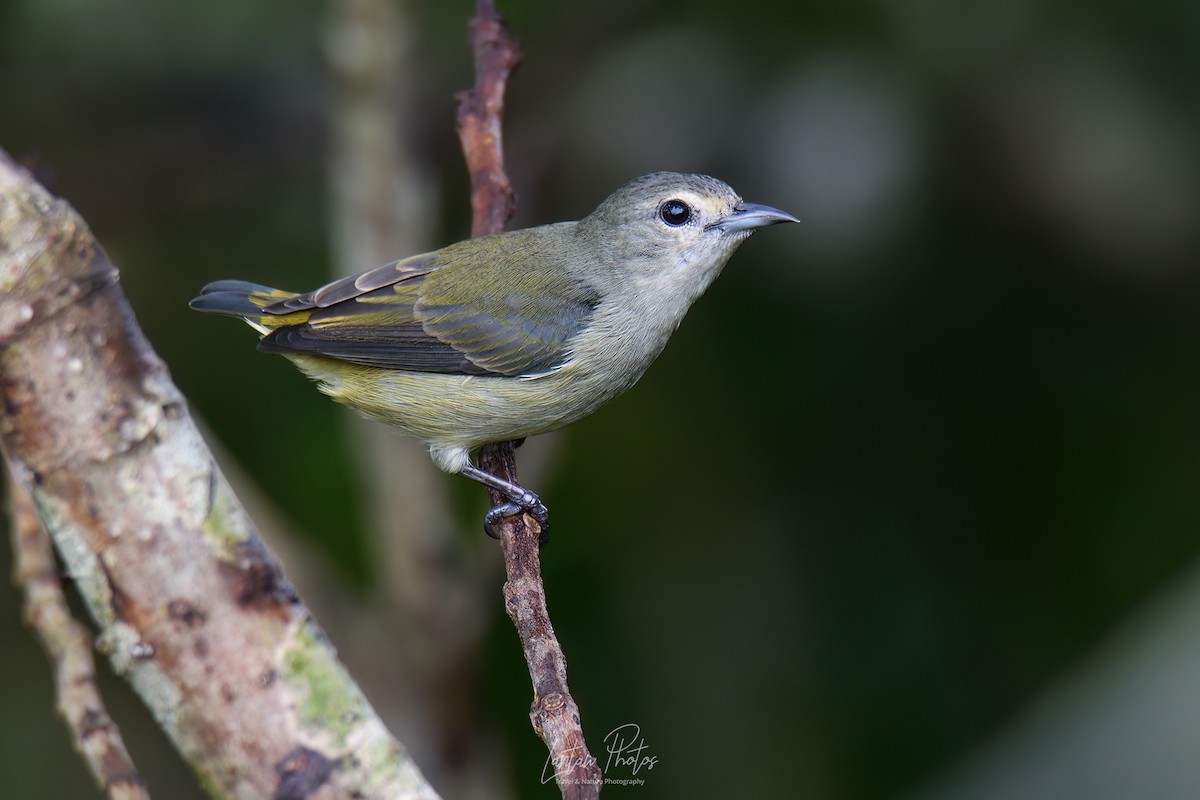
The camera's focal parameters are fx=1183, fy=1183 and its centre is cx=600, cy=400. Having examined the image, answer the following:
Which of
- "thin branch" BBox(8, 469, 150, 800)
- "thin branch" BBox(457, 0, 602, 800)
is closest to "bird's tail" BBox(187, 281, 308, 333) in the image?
"thin branch" BBox(457, 0, 602, 800)

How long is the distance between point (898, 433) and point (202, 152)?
3663 millimetres

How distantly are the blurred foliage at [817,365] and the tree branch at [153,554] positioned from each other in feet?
9.22

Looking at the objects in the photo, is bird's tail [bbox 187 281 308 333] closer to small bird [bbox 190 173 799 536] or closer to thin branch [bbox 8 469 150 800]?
small bird [bbox 190 173 799 536]

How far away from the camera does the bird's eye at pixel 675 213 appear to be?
159 inches

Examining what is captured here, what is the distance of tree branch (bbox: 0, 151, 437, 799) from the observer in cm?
221

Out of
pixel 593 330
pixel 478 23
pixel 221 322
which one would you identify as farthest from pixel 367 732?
pixel 221 322

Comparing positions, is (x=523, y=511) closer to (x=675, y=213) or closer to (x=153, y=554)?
(x=675, y=213)

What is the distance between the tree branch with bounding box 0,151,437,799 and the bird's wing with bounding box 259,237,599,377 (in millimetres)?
1662

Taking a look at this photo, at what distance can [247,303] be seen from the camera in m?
4.11

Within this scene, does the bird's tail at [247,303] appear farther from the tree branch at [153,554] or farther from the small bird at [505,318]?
the tree branch at [153,554]

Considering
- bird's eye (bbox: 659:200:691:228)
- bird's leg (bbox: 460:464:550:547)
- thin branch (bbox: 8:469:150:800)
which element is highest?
bird's eye (bbox: 659:200:691:228)

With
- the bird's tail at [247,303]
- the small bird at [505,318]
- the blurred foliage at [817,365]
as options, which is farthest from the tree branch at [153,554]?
the blurred foliage at [817,365]

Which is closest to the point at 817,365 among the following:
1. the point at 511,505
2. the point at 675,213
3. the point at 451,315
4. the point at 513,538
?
the point at 675,213

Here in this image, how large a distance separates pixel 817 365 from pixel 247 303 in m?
2.66
